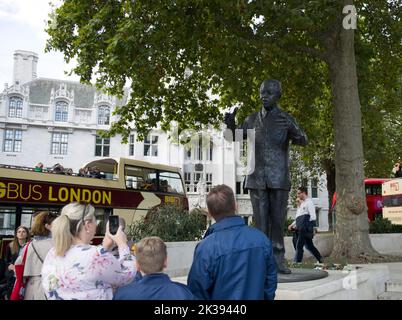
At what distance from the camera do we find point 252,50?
51.6ft

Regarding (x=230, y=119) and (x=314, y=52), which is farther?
(x=314, y=52)

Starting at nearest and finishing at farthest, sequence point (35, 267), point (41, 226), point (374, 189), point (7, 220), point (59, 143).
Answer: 1. point (35, 267)
2. point (41, 226)
3. point (7, 220)
4. point (374, 189)
5. point (59, 143)

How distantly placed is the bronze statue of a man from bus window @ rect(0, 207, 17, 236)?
Result: 30.9 ft

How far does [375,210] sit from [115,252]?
30668 mm

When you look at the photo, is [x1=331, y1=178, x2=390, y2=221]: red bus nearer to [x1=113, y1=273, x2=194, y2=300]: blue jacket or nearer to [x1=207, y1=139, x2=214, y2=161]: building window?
[x1=207, y1=139, x2=214, y2=161]: building window

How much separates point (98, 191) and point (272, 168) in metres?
11.1

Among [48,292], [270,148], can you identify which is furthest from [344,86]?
[48,292]

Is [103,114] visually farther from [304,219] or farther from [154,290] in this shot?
[154,290]

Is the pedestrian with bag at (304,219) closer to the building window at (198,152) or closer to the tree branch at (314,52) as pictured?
the tree branch at (314,52)

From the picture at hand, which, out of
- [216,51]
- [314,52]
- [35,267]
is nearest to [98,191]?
[216,51]

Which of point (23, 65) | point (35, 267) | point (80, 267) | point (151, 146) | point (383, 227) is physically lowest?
point (35, 267)

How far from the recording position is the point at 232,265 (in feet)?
10.3

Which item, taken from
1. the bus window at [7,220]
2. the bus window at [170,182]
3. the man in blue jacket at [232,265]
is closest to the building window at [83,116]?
the bus window at [170,182]

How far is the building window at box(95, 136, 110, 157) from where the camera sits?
44559mm
